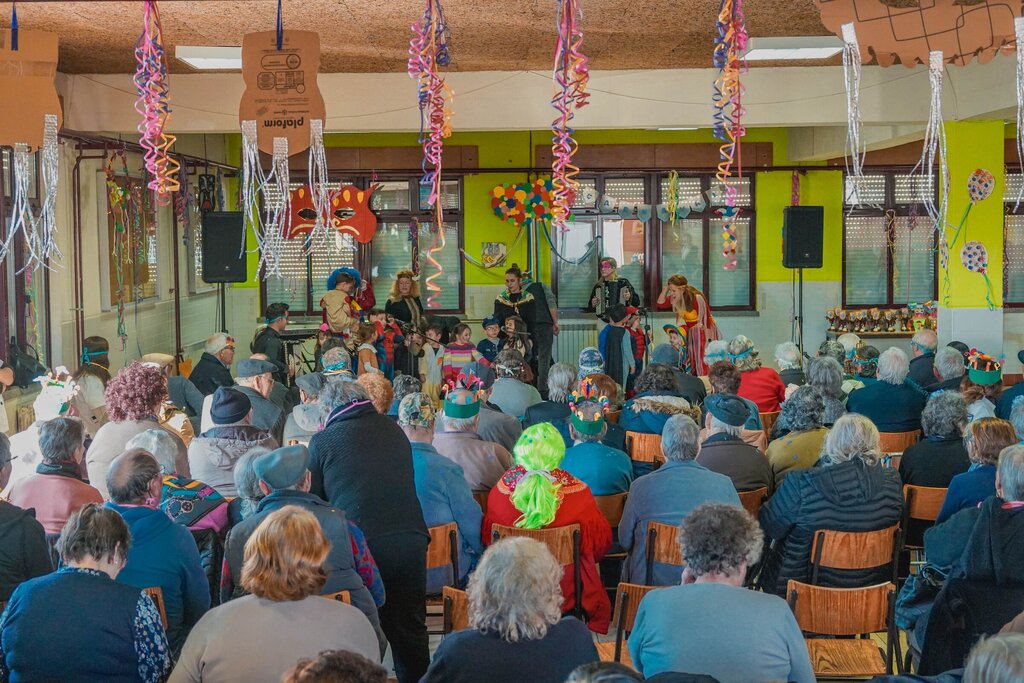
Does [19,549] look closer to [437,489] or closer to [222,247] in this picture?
[437,489]

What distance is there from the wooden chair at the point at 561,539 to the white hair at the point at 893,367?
301 centimetres

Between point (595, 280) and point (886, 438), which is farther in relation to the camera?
point (595, 280)


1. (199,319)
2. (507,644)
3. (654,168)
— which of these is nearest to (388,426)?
(507,644)

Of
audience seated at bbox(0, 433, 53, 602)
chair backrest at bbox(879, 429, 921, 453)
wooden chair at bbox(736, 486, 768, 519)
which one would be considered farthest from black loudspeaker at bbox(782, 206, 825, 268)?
audience seated at bbox(0, 433, 53, 602)

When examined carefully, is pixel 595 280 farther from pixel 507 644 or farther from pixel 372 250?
pixel 507 644

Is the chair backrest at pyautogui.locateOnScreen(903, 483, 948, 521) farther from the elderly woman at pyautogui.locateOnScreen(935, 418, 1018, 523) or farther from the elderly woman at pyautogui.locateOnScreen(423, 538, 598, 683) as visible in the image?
the elderly woman at pyautogui.locateOnScreen(423, 538, 598, 683)

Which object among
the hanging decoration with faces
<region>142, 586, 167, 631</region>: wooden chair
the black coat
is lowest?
<region>142, 586, 167, 631</region>: wooden chair

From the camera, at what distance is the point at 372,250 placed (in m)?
14.5

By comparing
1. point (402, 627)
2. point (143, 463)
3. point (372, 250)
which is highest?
point (372, 250)

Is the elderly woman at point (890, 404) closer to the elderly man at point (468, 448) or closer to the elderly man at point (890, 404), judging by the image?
the elderly man at point (890, 404)

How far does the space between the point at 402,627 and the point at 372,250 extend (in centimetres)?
1059

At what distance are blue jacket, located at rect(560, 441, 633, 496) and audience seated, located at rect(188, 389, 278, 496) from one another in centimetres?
133

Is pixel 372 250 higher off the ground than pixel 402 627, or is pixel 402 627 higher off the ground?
pixel 372 250

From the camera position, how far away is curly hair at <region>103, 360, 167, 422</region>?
5191 millimetres
